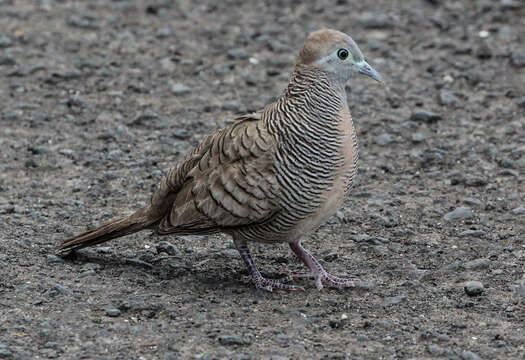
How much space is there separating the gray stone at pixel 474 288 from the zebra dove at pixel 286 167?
72 cm

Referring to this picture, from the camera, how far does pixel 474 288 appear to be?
19.4 feet

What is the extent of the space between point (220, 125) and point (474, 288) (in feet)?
11.9

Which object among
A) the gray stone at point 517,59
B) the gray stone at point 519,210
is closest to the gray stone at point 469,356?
the gray stone at point 519,210

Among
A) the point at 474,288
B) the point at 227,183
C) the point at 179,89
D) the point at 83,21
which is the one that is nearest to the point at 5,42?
the point at 83,21

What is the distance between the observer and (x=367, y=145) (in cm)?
845

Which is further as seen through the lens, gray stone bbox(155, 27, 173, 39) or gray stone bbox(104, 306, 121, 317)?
gray stone bbox(155, 27, 173, 39)

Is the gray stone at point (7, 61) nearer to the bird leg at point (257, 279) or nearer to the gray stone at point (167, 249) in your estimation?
the gray stone at point (167, 249)

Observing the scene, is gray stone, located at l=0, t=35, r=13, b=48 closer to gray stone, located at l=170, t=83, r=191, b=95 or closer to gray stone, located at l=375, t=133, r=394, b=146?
gray stone, located at l=170, t=83, r=191, b=95

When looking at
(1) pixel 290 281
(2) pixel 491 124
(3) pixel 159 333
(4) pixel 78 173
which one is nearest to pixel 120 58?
(4) pixel 78 173

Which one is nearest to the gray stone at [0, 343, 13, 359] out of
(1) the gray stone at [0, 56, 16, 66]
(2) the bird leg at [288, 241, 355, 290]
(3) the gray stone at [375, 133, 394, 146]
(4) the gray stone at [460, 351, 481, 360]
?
(2) the bird leg at [288, 241, 355, 290]

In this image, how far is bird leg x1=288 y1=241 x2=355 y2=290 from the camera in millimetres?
6105

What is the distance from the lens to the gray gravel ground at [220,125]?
5.44m

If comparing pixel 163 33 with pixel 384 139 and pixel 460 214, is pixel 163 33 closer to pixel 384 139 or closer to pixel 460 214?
pixel 384 139

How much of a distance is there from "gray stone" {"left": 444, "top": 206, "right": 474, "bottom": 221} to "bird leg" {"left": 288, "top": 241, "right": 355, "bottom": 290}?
1.28 m
